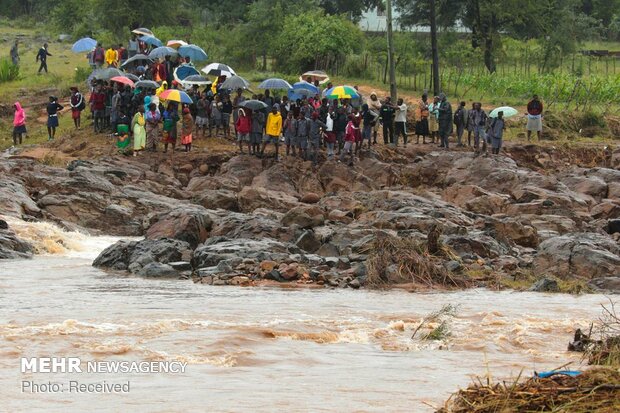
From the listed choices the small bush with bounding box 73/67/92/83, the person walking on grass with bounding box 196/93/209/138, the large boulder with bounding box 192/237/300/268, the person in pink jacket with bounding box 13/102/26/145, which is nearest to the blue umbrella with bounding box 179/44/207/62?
the person walking on grass with bounding box 196/93/209/138

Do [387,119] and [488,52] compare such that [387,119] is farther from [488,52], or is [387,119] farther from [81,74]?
[488,52]

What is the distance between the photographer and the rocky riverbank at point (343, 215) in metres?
20.0

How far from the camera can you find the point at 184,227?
22.3 meters

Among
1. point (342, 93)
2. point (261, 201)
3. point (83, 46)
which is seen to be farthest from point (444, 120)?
point (83, 46)

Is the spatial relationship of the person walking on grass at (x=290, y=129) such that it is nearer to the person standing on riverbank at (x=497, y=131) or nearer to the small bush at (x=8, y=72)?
the person standing on riverbank at (x=497, y=131)

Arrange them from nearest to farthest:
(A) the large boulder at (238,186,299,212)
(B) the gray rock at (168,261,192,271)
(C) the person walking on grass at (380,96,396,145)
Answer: (B) the gray rock at (168,261,192,271), (A) the large boulder at (238,186,299,212), (C) the person walking on grass at (380,96,396,145)

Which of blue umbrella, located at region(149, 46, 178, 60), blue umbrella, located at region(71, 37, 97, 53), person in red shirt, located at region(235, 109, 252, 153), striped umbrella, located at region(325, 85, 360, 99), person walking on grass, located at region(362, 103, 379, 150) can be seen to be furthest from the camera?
blue umbrella, located at region(71, 37, 97, 53)

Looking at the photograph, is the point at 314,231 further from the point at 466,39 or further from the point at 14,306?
the point at 466,39

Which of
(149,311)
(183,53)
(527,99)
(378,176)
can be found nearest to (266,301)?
(149,311)

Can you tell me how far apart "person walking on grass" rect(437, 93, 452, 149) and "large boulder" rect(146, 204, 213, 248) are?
9622 millimetres

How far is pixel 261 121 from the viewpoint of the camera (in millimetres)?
29156

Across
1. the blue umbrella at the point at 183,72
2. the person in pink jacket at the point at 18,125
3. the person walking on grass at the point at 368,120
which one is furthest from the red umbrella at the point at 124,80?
the person walking on grass at the point at 368,120

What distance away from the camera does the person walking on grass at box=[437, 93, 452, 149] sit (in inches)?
1203

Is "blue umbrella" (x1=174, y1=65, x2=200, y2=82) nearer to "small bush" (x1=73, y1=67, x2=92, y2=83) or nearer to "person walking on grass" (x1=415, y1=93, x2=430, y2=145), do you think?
"person walking on grass" (x1=415, y1=93, x2=430, y2=145)
